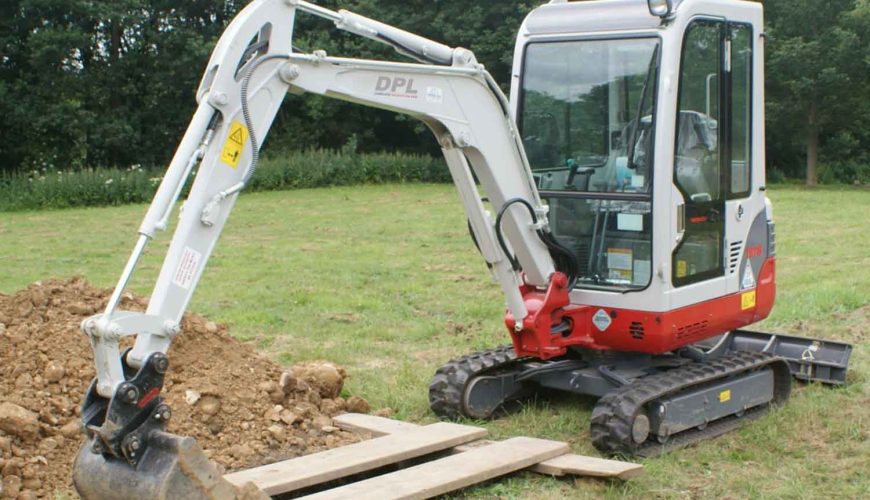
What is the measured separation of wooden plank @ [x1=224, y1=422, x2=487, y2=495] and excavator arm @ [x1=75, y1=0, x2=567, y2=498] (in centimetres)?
83

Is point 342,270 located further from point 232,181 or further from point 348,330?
point 232,181

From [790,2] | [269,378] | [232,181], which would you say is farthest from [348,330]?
[790,2]

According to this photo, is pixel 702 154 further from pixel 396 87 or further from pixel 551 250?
pixel 396 87

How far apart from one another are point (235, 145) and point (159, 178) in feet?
71.7

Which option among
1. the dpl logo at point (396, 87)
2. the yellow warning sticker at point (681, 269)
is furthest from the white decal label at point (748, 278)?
the dpl logo at point (396, 87)

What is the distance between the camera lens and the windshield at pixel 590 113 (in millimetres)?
6289

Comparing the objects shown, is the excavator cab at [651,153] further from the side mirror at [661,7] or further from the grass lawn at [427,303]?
the grass lawn at [427,303]

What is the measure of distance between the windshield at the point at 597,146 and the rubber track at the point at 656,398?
0.64 meters

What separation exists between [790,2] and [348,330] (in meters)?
22.4

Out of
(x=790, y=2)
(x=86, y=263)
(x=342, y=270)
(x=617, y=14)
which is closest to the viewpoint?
(x=617, y=14)

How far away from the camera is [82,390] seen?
5.89 metres

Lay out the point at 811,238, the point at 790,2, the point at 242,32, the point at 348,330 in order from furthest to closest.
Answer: the point at 790,2 → the point at 811,238 → the point at 348,330 → the point at 242,32

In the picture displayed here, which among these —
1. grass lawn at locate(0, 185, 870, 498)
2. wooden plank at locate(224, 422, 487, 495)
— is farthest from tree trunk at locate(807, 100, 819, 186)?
wooden plank at locate(224, 422, 487, 495)

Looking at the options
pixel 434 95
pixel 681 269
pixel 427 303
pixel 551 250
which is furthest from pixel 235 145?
pixel 427 303
